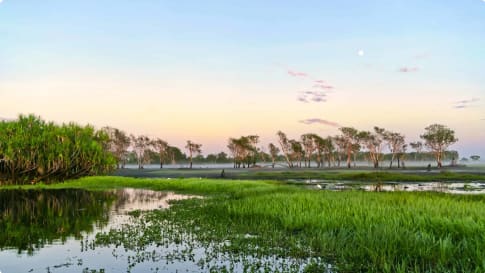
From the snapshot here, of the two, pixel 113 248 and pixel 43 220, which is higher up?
pixel 113 248

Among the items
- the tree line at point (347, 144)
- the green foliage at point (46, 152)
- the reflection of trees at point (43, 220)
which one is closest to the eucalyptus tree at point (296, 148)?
the tree line at point (347, 144)

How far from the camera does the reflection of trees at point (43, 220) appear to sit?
1906cm

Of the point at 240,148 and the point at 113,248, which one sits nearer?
the point at 113,248

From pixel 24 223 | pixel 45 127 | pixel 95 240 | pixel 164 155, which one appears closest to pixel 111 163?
pixel 45 127

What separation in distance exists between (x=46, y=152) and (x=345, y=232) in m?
51.8

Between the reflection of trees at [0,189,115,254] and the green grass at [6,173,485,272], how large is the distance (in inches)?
116

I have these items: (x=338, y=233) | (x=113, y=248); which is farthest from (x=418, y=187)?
(x=113, y=248)

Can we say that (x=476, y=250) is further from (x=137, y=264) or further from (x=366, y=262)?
(x=137, y=264)

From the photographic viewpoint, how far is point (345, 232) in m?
16.8

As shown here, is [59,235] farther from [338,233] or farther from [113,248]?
[338,233]

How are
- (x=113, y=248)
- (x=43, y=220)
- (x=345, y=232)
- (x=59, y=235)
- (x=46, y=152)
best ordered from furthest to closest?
(x=46, y=152)
(x=43, y=220)
(x=59, y=235)
(x=113, y=248)
(x=345, y=232)

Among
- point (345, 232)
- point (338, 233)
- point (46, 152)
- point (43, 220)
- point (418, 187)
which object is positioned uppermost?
point (46, 152)

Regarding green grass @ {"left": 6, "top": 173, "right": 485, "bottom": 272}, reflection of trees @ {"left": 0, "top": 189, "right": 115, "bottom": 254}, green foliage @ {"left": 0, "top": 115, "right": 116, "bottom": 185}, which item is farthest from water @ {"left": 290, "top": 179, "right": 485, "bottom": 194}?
green foliage @ {"left": 0, "top": 115, "right": 116, "bottom": 185}

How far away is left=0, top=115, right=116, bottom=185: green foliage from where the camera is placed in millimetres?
55406
